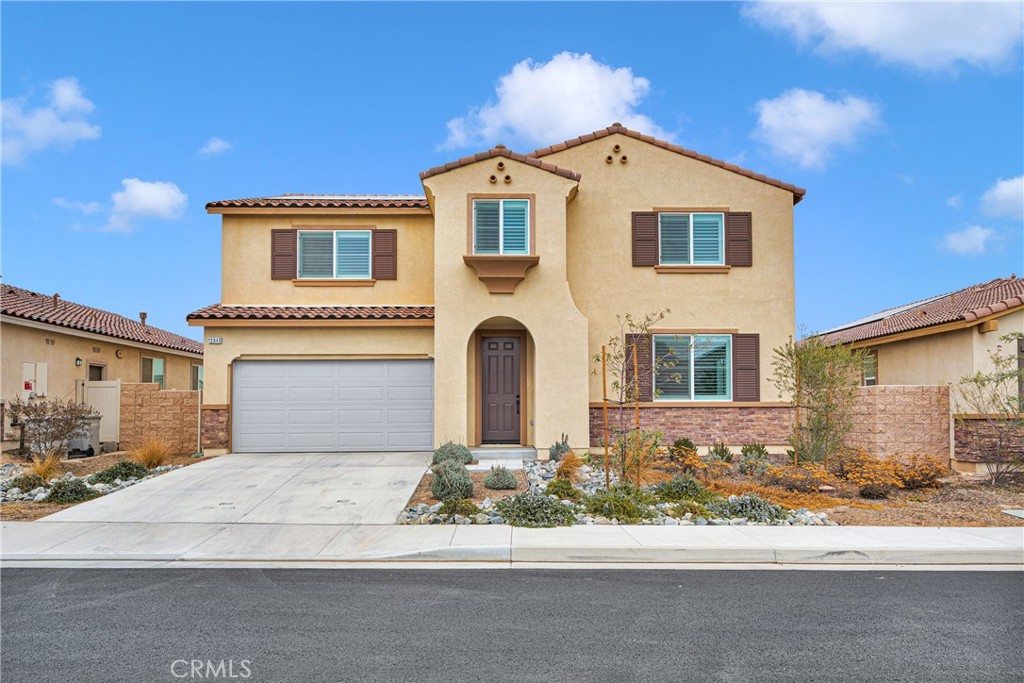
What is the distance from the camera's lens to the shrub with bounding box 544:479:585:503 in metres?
11.5

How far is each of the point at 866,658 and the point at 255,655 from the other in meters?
4.62

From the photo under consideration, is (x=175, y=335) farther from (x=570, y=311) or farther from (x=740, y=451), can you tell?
(x=740, y=451)

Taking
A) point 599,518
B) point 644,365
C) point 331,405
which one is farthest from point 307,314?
point 599,518

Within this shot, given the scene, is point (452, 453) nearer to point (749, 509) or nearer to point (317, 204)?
point (749, 509)

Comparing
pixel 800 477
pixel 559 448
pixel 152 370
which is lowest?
pixel 800 477

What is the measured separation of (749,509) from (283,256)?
12366 millimetres

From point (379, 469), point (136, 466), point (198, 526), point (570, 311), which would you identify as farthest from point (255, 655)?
point (570, 311)

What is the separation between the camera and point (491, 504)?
439 inches

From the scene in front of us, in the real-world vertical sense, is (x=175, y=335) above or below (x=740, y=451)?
above

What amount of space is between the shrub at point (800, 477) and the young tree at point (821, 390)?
228mm

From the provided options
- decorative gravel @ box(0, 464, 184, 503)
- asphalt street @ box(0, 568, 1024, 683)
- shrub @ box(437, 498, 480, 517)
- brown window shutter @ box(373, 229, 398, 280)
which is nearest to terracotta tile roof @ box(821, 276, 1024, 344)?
shrub @ box(437, 498, 480, 517)

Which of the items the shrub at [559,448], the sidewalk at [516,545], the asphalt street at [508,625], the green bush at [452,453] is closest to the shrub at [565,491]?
the sidewalk at [516,545]

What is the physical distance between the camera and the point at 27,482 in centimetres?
1259

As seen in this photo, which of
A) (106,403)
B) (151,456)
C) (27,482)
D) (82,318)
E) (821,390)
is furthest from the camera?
(82,318)
